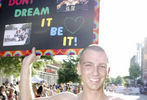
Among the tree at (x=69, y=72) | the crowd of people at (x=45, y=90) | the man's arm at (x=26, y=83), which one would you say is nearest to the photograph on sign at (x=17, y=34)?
the crowd of people at (x=45, y=90)

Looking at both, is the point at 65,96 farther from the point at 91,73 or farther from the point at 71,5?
the point at 71,5

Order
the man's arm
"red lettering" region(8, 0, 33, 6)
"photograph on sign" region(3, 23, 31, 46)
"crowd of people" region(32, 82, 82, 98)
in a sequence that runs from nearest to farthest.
Result: the man's arm, "photograph on sign" region(3, 23, 31, 46), "red lettering" region(8, 0, 33, 6), "crowd of people" region(32, 82, 82, 98)

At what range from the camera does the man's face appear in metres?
1.87

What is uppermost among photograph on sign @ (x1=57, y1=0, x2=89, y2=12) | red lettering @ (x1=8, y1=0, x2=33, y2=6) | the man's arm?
red lettering @ (x1=8, y1=0, x2=33, y2=6)

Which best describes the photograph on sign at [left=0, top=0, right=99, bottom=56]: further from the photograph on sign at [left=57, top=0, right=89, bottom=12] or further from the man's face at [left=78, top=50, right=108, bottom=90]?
the man's face at [left=78, top=50, right=108, bottom=90]

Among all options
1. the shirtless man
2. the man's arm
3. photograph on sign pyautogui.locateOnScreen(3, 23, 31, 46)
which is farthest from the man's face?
photograph on sign pyautogui.locateOnScreen(3, 23, 31, 46)

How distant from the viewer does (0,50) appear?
349cm

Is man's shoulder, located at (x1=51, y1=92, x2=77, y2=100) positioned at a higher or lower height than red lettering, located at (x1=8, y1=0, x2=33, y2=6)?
lower

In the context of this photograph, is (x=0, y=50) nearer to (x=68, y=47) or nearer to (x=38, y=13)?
(x=38, y=13)

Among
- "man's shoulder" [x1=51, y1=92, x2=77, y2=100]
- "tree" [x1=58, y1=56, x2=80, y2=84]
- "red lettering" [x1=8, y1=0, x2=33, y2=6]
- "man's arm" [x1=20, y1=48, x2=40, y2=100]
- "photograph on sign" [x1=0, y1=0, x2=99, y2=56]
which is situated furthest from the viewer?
"tree" [x1=58, y1=56, x2=80, y2=84]

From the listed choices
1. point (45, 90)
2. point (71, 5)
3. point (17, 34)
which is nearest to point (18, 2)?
point (17, 34)

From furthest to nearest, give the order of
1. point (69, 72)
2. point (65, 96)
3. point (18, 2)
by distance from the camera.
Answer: point (69, 72)
point (18, 2)
point (65, 96)

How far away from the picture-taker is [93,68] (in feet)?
6.21

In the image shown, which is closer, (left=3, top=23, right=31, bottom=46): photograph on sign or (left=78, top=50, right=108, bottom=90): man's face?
(left=78, top=50, right=108, bottom=90): man's face
